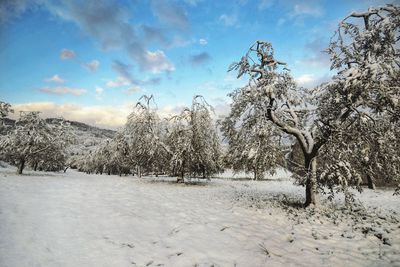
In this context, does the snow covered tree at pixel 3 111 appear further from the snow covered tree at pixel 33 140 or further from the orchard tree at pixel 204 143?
the orchard tree at pixel 204 143

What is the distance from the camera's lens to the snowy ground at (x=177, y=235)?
20.2 ft

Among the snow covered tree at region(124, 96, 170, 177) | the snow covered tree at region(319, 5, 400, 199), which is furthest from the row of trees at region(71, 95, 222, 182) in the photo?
the snow covered tree at region(319, 5, 400, 199)

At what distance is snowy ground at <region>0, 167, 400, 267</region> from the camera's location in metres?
6.16

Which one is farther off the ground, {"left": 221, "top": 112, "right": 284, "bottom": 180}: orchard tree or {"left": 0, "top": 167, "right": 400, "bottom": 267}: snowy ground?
{"left": 221, "top": 112, "right": 284, "bottom": 180}: orchard tree

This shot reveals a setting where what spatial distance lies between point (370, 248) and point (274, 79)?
751cm

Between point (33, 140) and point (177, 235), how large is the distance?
20484mm

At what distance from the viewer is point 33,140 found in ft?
74.2

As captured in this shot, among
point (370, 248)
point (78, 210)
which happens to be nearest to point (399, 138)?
point (370, 248)

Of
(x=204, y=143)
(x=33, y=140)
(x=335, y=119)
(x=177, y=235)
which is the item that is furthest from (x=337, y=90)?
(x=33, y=140)

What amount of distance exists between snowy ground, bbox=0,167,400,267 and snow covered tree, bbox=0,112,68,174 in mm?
12201

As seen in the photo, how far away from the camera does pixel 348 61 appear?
11336 millimetres

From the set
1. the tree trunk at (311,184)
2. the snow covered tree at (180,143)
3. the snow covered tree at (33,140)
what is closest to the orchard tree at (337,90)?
the tree trunk at (311,184)

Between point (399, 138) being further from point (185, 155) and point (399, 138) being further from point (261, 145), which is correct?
point (185, 155)

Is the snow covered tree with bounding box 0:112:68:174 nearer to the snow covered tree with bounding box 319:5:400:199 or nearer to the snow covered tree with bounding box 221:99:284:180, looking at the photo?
the snow covered tree with bounding box 221:99:284:180
